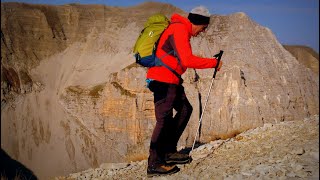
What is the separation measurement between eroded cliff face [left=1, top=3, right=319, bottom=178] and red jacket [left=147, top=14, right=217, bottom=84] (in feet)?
134

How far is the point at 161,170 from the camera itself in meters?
7.84

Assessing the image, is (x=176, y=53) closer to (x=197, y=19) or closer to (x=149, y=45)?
(x=149, y=45)

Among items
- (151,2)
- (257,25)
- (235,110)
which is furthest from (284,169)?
(151,2)

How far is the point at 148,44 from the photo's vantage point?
23.6 ft

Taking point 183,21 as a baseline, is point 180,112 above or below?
below

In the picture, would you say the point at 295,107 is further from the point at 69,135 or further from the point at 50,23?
the point at 50,23

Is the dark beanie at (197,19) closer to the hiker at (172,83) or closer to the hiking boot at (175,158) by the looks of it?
the hiker at (172,83)

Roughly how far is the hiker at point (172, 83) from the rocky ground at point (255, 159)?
35cm

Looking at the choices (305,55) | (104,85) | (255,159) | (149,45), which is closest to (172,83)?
(149,45)

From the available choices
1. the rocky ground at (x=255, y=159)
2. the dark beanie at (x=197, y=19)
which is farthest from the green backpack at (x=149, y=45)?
the rocky ground at (x=255, y=159)

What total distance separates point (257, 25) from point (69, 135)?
33.3 m

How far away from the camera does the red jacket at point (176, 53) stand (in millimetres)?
6879

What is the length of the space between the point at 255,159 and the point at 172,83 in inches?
80.1

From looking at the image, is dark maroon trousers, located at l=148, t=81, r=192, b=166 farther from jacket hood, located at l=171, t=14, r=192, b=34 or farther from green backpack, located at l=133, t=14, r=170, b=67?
jacket hood, located at l=171, t=14, r=192, b=34
